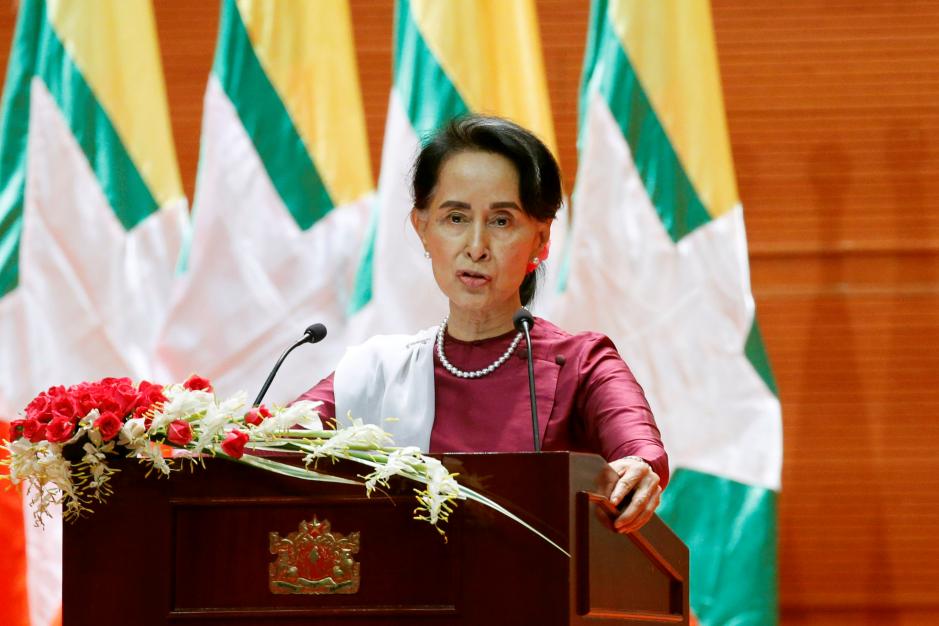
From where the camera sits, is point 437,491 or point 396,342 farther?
point 396,342

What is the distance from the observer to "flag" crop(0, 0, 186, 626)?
3316mm

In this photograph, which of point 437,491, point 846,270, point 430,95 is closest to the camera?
point 437,491

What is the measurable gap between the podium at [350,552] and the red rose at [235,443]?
0.15ft

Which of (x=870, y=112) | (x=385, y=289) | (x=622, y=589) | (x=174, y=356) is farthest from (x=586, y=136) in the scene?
(x=622, y=589)

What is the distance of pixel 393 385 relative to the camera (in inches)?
77.3

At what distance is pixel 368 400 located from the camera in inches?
78.8

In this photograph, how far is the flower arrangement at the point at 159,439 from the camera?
1412 mm

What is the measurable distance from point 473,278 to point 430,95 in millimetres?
1482

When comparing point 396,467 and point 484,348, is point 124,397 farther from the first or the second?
point 484,348

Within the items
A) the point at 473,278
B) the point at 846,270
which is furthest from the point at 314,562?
the point at 846,270

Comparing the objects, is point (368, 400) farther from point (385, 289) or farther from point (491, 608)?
point (385, 289)

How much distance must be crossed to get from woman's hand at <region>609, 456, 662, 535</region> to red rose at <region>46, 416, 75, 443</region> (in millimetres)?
667

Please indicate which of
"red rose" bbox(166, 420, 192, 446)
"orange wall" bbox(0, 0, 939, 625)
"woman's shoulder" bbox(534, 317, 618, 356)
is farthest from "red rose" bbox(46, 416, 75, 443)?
"orange wall" bbox(0, 0, 939, 625)

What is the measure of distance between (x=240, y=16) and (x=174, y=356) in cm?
99
